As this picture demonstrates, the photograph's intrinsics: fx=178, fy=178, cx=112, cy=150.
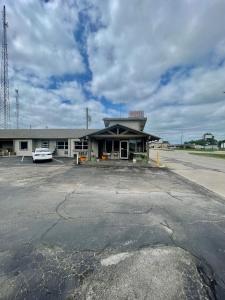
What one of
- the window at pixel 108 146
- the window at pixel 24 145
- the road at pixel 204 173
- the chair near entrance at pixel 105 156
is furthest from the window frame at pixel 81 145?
the road at pixel 204 173

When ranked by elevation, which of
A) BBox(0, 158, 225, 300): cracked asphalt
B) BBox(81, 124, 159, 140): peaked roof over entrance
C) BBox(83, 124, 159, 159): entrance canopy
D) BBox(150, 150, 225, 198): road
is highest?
BBox(81, 124, 159, 140): peaked roof over entrance

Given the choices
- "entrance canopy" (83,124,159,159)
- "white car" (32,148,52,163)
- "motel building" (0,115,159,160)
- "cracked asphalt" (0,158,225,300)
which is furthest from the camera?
"motel building" (0,115,159,160)

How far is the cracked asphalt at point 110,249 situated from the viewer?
8.11ft

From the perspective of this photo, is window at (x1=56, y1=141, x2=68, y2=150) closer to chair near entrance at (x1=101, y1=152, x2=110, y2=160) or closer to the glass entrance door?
chair near entrance at (x1=101, y1=152, x2=110, y2=160)

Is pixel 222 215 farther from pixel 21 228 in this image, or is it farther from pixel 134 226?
pixel 21 228

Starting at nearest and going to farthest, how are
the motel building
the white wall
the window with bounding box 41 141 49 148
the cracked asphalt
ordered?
the cracked asphalt
the motel building
the window with bounding box 41 141 49 148
the white wall

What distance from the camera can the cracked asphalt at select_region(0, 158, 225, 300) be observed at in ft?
8.11

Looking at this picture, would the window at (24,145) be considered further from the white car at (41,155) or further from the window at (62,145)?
the white car at (41,155)

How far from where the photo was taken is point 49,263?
2961mm

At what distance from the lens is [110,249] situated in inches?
134

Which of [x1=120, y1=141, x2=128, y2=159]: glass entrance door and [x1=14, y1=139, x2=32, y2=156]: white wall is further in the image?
[x1=14, y1=139, x2=32, y2=156]: white wall

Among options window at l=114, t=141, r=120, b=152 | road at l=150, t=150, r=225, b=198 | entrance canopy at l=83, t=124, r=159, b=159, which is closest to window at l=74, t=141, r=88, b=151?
entrance canopy at l=83, t=124, r=159, b=159

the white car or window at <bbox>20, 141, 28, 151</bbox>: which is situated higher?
window at <bbox>20, 141, 28, 151</bbox>

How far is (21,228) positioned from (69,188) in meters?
4.05
